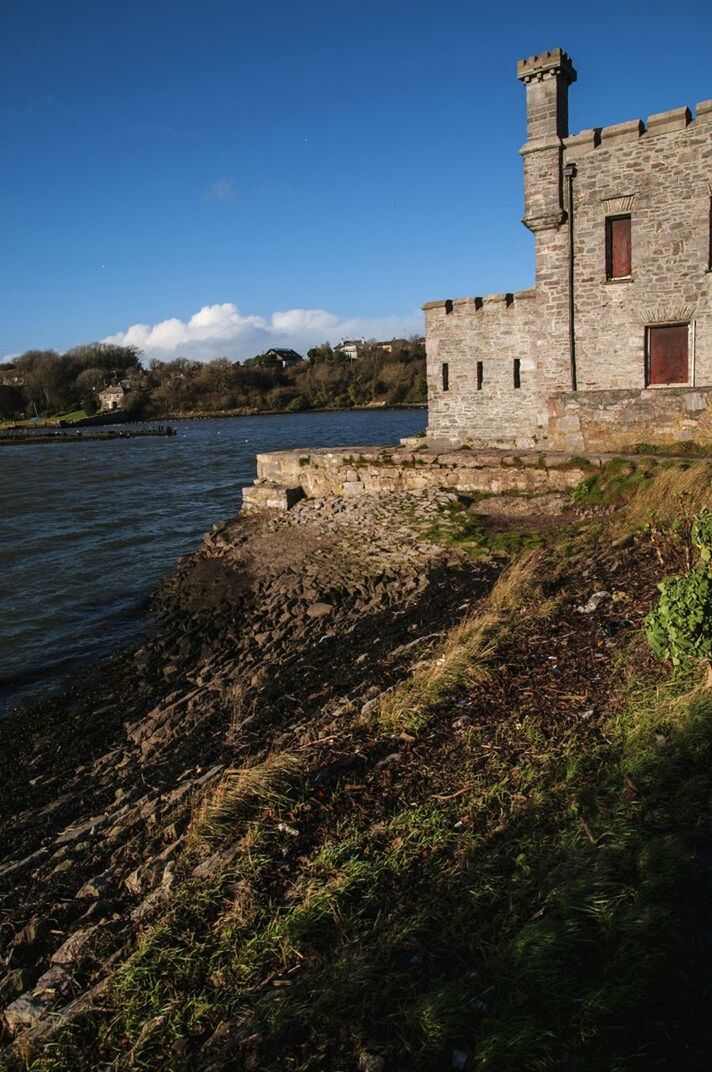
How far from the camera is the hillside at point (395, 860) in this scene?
9.22 ft

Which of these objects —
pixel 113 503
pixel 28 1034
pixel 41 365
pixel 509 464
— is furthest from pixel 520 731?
pixel 41 365

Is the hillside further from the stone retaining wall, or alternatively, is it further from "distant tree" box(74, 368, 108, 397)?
"distant tree" box(74, 368, 108, 397)

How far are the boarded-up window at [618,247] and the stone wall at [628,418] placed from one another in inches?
198

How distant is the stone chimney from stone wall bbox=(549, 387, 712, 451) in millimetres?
6193

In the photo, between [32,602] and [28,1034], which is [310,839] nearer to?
[28,1034]

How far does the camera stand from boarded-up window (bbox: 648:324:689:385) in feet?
52.7

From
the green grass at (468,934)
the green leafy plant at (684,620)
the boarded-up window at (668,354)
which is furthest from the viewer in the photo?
the boarded-up window at (668,354)

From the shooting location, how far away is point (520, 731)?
488 cm

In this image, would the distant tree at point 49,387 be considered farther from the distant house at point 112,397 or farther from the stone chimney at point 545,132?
the stone chimney at point 545,132

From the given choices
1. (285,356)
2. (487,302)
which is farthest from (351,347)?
(487,302)

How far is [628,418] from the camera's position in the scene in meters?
12.8

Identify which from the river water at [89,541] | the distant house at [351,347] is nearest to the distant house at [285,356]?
the distant house at [351,347]

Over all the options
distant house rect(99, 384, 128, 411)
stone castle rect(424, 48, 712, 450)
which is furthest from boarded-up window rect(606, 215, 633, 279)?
distant house rect(99, 384, 128, 411)

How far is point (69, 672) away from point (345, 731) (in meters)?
6.99
